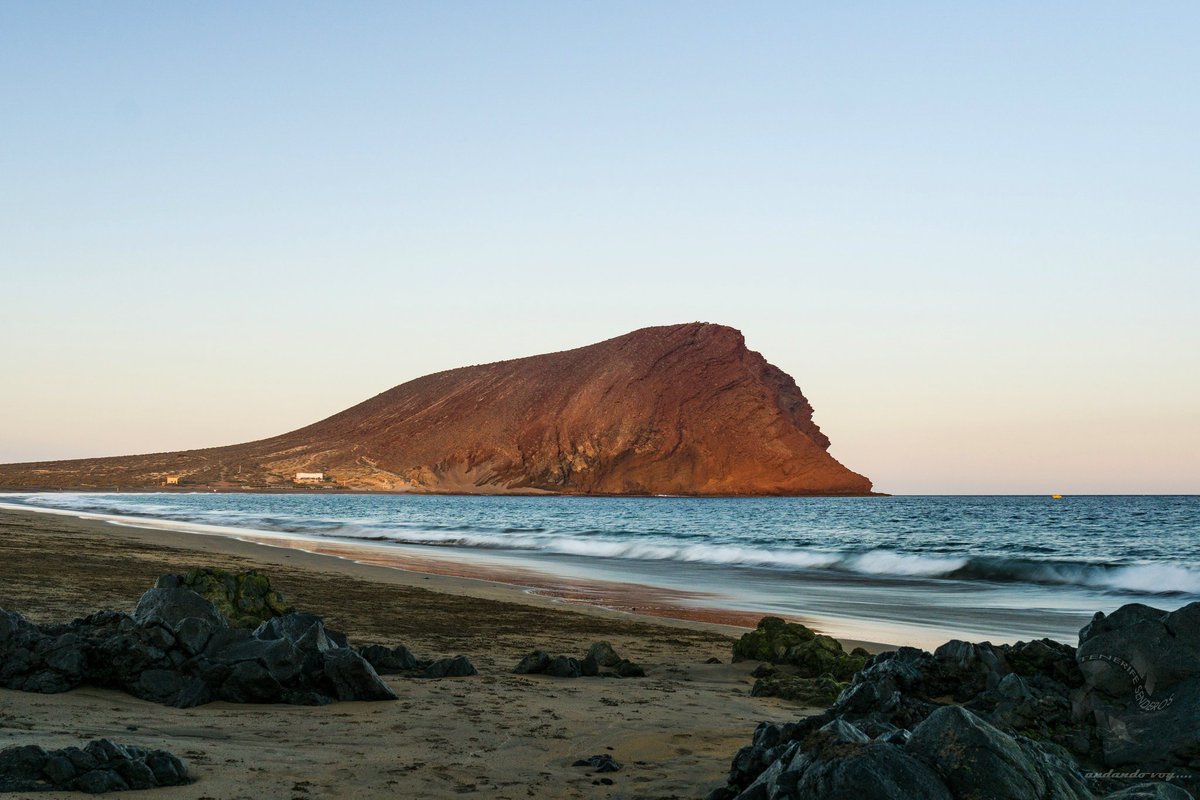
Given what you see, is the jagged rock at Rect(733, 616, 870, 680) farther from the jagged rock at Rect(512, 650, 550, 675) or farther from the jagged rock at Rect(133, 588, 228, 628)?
the jagged rock at Rect(133, 588, 228, 628)

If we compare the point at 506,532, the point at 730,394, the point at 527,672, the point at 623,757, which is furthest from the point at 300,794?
the point at 730,394

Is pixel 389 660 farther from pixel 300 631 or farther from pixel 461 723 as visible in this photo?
pixel 461 723

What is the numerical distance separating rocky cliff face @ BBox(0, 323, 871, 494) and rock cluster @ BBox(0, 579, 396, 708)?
154671 millimetres

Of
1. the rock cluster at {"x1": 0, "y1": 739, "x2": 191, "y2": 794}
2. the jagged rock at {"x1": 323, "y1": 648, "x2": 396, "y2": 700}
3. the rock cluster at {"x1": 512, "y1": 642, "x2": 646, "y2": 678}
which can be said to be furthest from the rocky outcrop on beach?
the jagged rock at {"x1": 323, "y1": 648, "x2": 396, "y2": 700}

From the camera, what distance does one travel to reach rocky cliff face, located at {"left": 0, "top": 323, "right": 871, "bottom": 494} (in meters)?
166

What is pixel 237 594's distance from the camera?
1030cm

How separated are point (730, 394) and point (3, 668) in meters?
166

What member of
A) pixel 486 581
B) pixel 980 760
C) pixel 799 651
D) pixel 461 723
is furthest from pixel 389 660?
pixel 486 581

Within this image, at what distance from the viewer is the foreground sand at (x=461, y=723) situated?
5.55 m

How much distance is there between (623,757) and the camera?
21.0ft

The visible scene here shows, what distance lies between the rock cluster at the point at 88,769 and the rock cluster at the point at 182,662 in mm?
2185

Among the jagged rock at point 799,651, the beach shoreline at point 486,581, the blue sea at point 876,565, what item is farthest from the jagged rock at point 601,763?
the blue sea at point 876,565

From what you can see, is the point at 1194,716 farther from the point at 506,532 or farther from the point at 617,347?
the point at 617,347

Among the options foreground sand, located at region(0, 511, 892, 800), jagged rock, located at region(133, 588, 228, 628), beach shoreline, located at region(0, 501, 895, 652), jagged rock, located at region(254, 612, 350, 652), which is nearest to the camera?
foreground sand, located at region(0, 511, 892, 800)
